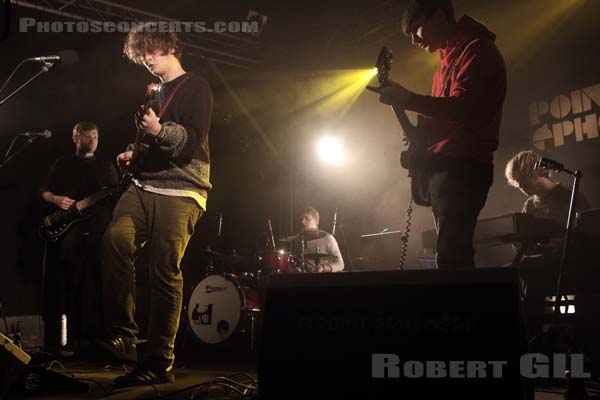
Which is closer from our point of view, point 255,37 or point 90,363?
point 90,363

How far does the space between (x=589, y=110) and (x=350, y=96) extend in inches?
144

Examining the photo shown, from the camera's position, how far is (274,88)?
8852 mm

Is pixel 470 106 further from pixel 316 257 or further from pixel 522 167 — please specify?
pixel 316 257

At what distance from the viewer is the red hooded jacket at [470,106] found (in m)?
2.59

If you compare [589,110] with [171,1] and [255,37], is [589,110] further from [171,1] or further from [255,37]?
[171,1]

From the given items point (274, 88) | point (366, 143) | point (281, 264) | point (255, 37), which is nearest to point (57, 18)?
point (255, 37)

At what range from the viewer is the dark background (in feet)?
22.7

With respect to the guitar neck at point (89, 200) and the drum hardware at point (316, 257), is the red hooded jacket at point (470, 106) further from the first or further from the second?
the drum hardware at point (316, 257)

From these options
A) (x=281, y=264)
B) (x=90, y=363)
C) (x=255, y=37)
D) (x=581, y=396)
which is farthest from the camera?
(x=255, y=37)

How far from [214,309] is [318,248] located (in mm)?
1832

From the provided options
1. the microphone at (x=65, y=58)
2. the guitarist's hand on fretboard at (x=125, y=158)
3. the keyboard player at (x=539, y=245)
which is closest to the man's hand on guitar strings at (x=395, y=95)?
the guitarist's hand on fretboard at (x=125, y=158)

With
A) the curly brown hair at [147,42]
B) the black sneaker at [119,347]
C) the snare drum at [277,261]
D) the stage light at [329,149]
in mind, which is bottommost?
the black sneaker at [119,347]

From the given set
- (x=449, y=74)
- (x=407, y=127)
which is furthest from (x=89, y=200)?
(x=449, y=74)

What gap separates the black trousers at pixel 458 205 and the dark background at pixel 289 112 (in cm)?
469
